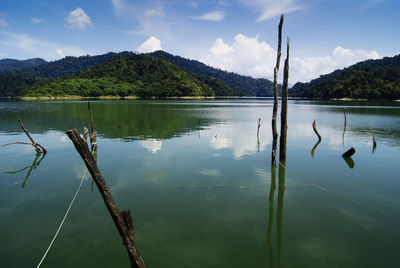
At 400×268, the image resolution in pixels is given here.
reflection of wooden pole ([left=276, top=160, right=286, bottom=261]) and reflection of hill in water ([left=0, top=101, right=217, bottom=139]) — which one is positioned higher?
reflection of hill in water ([left=0, top=101, right=217, bottom=139])

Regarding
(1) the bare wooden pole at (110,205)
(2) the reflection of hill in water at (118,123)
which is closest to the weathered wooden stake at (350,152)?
(2) the reflection of hill in water at (118,123)

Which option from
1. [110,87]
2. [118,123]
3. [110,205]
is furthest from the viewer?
[110,87]

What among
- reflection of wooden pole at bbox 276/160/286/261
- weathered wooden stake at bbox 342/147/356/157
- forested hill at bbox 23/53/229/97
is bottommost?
reflection of wooden pole at bbox 276/160/286/261

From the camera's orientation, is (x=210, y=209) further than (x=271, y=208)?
No

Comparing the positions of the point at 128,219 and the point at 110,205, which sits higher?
the point at 110,205

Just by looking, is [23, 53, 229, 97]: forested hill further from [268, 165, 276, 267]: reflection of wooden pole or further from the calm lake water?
[268, 165, 276, 267]: reflection of wooden pole

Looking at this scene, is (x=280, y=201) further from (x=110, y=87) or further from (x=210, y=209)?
(x=110, y=87)

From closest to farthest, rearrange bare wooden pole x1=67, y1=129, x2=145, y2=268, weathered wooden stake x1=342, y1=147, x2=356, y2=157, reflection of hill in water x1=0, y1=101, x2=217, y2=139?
bare wooden pole x1=67, y1=129, x2=145, y2=268
weathered wooden stake x1=342, y1=147, x2=356, y2=157
reflection of hill in water x1=0, y1=101, x2=217, y2=139

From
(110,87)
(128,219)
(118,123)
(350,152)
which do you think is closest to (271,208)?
(128,219)

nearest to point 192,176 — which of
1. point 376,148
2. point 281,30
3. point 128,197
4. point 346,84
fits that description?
point 128,197


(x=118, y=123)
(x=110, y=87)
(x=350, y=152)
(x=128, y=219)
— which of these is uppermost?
(x=110, y=87)

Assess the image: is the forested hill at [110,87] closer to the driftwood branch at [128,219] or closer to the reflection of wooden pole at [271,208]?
the reflection of wooden pole at [271,208]

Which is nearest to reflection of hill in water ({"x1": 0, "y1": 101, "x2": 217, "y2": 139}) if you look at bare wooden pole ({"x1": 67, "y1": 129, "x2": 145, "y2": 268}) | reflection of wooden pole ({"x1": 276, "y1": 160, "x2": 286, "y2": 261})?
reflection of wooden pole ({"x1": 276, "y1": 160, "x2": 286, "y2": 261})

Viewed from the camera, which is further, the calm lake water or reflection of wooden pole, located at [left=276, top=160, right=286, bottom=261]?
reflection of wooden pole, located at [left=276, top=160, right=286, bottom=261]
